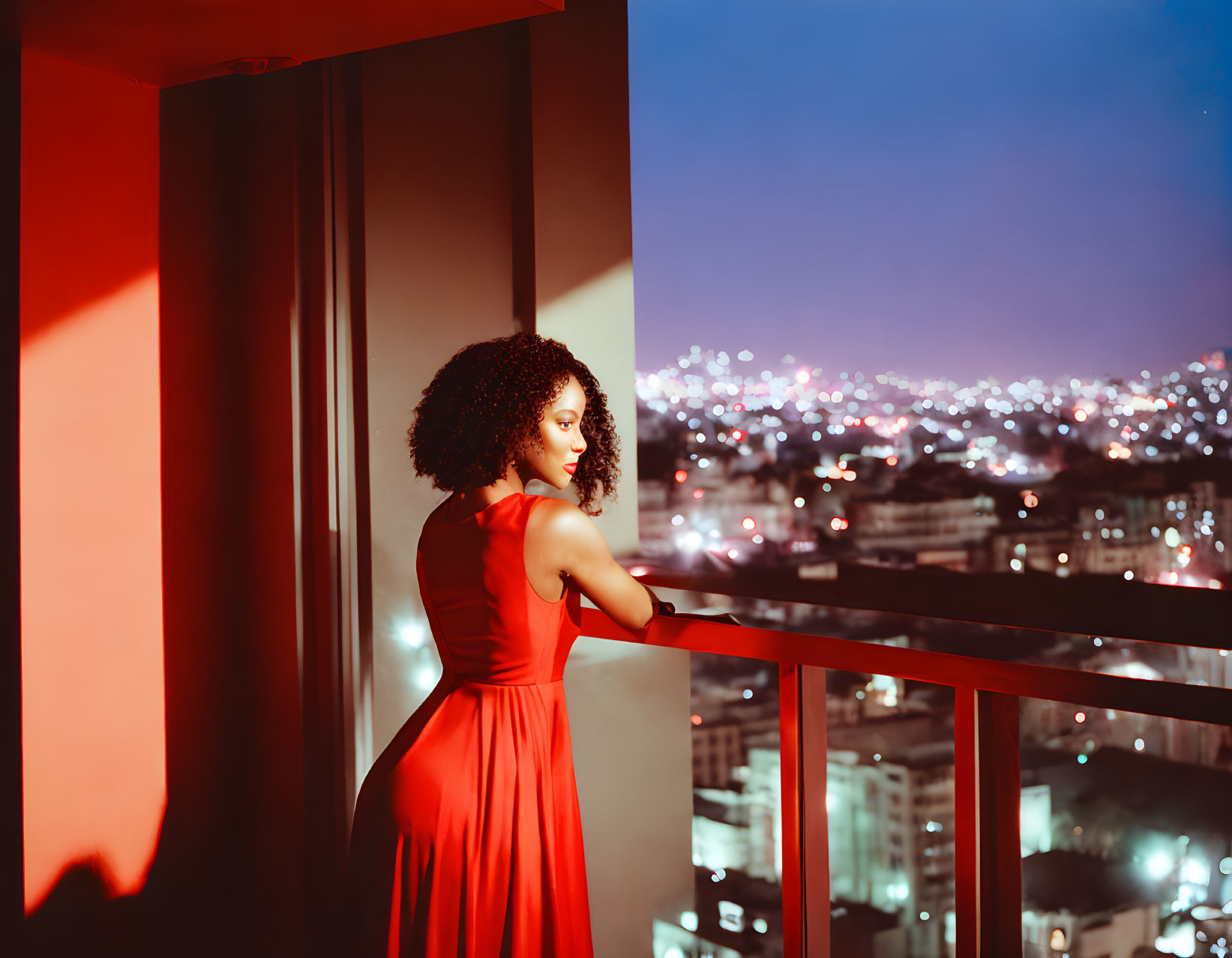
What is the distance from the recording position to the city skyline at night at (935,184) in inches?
50.9

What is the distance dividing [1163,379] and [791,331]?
3.62ft

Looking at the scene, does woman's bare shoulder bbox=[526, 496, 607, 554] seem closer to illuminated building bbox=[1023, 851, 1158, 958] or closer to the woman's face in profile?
the woman's face in profile

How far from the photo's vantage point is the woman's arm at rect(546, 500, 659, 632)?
1.40 m

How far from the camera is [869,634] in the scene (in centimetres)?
129

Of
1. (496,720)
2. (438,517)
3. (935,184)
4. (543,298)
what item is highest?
(935,184)

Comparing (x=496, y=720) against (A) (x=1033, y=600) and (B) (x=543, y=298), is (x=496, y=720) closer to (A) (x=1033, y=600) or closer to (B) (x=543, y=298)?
(A) (x=1033, y=600)

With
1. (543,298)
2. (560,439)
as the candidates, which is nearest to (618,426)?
(543,298)

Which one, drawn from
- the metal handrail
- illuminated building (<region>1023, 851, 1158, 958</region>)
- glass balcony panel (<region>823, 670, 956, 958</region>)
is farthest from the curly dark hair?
illuminated building (<region>1023, 851, 1158, 958</region>)

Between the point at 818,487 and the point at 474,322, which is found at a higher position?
the point at 474,322

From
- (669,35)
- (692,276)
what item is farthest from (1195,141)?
(669,35)

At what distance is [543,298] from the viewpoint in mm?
2238

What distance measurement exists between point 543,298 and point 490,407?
0.84 meters

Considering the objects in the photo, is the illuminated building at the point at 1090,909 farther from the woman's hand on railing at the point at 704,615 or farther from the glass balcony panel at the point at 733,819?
the woman's hand on railing at the point at 704,615

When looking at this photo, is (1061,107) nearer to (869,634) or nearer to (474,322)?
(869,634)
